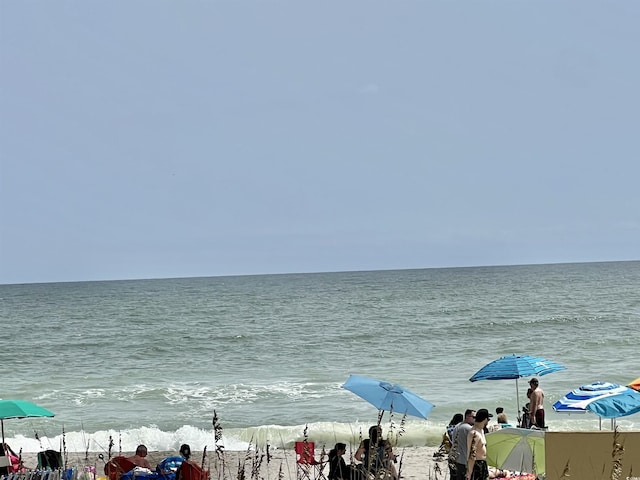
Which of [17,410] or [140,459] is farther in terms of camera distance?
[17,410]

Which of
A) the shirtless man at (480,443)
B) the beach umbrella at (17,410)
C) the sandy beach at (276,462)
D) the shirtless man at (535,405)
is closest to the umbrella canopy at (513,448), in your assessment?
the shirtless man at (480,443)

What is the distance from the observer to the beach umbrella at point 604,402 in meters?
10.5

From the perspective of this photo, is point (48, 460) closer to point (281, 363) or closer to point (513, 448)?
point (513, 448)

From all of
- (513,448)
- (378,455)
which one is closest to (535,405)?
(513,448)

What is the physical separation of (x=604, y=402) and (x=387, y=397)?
297 cm

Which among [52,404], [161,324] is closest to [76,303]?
[161,324]

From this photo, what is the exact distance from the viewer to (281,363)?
34.5 metres

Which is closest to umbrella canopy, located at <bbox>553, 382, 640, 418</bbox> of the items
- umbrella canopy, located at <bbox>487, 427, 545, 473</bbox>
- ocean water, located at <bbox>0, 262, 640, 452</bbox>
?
umbrella canopy, located at <bbox>487, 427, 545, 473</bbox>

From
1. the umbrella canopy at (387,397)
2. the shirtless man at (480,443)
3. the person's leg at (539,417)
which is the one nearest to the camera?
the shirtless man at (480,443)

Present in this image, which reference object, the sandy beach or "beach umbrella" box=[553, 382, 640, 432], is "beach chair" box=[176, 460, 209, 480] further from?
"beach umbrella" box=[553, 382, 640, 432]

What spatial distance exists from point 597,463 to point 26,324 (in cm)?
6233

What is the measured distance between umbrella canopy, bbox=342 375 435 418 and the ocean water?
2.49m

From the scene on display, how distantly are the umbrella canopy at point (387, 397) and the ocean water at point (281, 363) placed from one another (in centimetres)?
Result: 249

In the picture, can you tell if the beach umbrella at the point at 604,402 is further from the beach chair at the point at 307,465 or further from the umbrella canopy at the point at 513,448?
the beach chair at the point at 307,465
